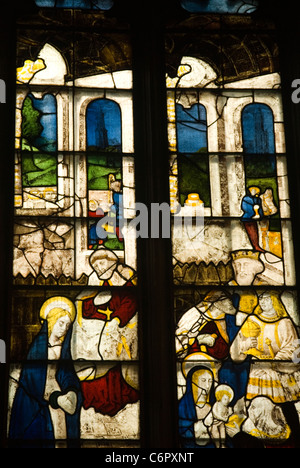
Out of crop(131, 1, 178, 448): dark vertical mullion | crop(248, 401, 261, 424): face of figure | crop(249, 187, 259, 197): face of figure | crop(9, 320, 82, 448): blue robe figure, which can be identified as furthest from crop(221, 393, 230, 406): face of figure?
crop(249, 187, 259, 197): face of figure

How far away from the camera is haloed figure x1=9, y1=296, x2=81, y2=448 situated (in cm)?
647

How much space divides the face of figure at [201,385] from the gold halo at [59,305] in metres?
0.83

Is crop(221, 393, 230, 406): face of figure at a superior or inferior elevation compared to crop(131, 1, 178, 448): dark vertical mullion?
inferior

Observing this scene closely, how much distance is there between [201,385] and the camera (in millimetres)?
6676

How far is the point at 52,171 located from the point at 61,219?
0.33 metres

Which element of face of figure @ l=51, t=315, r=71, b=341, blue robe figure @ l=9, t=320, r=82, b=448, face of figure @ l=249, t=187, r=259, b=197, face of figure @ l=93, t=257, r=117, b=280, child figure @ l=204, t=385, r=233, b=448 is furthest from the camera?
face of figure @ l=249, t=187, r=259, b=197

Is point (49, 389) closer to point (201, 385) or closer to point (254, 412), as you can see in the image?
point (201, 385)

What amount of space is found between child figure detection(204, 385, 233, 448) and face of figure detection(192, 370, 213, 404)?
6cm

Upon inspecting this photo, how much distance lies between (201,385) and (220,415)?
211 millimetres

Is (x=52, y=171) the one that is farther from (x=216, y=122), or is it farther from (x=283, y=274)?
(x=283, y=274)

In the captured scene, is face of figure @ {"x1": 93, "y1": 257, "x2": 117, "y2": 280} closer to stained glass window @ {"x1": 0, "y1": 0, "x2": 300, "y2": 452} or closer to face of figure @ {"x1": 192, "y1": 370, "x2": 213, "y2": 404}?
stained glass window @ {"x1": 0, "y1": 0, "x2": 300, "y2": 452}

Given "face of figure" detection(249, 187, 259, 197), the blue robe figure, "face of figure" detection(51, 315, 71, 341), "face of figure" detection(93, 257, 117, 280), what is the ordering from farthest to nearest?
"face of figure" detection(249, 187, 259, 197), "face of figure" detection(93, 257, 117, 280), "face of figure" detection(51, 315, 71, 341), the blue robe figure

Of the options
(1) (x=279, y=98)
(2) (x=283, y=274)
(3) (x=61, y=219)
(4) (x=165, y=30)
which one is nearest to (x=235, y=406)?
(2) (x=283, y=274)

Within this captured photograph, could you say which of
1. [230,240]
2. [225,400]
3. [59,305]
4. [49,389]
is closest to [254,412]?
[225,400]
